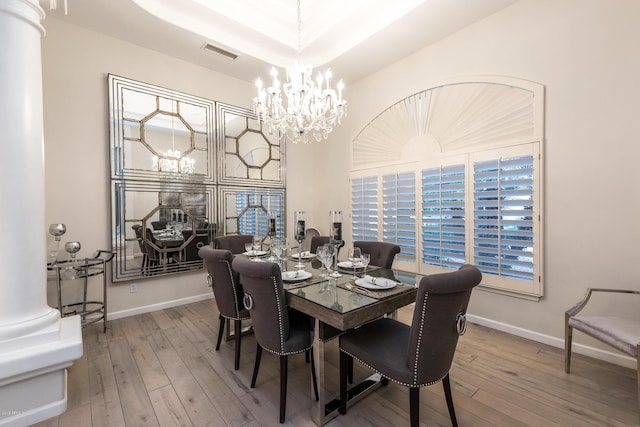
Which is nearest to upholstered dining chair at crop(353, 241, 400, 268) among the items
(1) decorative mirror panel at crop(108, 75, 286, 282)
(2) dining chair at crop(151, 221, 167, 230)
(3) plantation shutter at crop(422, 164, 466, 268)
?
(3) plantation shutter at crop(422, 164, 466, 268)

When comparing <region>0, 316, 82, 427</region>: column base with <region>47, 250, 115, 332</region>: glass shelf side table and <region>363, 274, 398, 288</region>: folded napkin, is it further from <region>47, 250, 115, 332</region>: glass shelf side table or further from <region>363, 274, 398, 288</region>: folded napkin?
<region>363, 274, 398, 288</region>: folded napkin

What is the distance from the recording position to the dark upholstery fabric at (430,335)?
4.18 feet

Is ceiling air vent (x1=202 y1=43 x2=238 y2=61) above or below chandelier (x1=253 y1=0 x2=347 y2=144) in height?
above

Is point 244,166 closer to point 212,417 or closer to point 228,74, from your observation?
point 228,74

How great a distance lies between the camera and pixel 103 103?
3.12m

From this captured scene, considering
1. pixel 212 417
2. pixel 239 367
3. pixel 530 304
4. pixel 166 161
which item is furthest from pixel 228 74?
pixel 530 304

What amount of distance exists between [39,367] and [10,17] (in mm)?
2181

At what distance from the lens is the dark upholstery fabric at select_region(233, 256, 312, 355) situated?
1.58 meters

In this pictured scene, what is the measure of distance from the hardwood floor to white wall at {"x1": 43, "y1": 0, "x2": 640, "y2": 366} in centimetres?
57

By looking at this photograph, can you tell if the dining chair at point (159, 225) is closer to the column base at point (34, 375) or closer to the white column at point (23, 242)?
the white column at point (23, 242)

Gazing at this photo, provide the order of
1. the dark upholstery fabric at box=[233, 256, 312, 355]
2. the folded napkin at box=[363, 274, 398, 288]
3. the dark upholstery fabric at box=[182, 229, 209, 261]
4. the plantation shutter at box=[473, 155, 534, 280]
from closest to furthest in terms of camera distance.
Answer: the dark upholstery fabric at box=[233, 256, 312, 355] → the folded napkin at box=[363, 274, 398, 288] → the plantation shutter at box=[473, 155, 534, 280] → the dark upholstery fabric at box=[182, 229, 209, 261]

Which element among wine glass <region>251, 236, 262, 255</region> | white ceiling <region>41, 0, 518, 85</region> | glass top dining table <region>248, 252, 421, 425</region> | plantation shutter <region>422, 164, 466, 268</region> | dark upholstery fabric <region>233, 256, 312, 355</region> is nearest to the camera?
glass top dining table <region>248, 252, 421, 425</region>

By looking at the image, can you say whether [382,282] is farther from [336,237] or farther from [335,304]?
[336,237]

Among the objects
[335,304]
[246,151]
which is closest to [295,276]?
[335,304]
